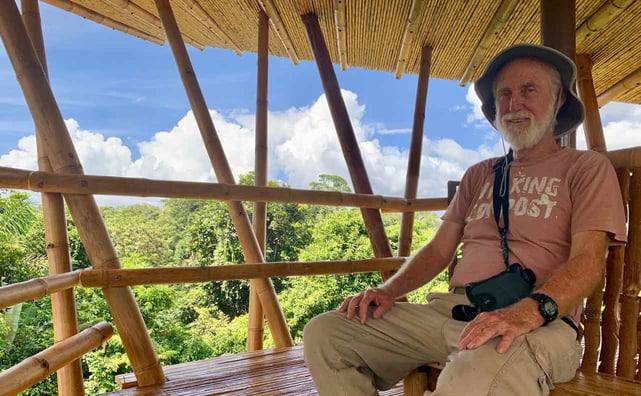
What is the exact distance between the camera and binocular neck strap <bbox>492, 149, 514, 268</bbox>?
4.07ft

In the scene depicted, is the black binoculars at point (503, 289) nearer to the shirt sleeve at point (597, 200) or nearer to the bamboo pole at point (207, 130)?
the shirt sleeve at point (597, 200)

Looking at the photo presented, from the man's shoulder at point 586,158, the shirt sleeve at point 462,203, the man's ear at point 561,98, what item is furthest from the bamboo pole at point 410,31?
the man's shoulder at point 586,158

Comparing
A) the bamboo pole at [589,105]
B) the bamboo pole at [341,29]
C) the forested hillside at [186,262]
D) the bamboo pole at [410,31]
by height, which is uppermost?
the bamboo pole at [341,29]

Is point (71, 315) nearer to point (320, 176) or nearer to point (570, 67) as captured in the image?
point (570, 67)

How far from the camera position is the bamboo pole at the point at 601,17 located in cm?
284

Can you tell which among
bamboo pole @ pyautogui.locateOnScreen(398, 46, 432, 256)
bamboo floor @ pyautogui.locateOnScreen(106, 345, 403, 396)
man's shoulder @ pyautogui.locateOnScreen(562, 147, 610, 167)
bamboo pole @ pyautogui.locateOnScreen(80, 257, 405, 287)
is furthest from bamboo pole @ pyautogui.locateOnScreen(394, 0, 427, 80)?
bamboo floor @ pyautogui.locateOnScreen(106, 345, 403, 396)

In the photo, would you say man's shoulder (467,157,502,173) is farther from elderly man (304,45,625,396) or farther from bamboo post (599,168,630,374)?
bamboo post (599,168,630,374)

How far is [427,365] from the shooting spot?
4.07 feet

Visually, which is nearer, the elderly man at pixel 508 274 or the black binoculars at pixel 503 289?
the elderly man at pixel 508 274

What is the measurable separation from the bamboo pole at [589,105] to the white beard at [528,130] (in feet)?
8.87

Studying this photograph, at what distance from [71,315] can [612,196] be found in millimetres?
2219

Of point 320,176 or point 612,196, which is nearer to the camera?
point 612,196

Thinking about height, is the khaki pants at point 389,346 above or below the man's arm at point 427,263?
below

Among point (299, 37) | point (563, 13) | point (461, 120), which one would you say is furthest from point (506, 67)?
point (461, 120)
